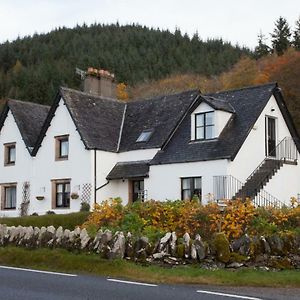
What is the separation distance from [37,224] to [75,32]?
118075 millimetres

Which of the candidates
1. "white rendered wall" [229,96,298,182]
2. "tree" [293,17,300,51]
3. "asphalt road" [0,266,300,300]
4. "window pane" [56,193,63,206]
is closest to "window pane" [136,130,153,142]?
"window pane" [56,193,63,206]

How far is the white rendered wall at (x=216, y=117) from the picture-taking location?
106 ft

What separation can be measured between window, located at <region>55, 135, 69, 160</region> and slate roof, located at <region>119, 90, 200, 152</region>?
3.45m

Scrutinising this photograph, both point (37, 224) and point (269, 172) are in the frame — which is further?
point (269, 172)

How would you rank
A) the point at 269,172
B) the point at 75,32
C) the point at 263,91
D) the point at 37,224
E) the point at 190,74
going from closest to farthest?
the point at 37,224 → the point at 269,172 → the point at 263,91 → the point at 190,74 → the point at 75,32

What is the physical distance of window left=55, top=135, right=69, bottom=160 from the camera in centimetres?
3766

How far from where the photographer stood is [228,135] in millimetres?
32344

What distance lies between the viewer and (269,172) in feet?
105

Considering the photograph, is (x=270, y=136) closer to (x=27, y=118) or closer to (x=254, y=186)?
(x=254, y=186)

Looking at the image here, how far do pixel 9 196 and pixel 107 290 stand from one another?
95.2ft

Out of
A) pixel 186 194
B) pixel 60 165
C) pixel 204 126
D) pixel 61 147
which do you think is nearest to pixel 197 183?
pixel 186 194

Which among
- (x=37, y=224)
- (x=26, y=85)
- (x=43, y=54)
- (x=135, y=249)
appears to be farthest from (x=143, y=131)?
(x=43, y=54)

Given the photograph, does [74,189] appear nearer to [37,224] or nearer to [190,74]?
[37,224]

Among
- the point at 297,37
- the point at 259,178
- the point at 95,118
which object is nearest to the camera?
the point at 259,178
